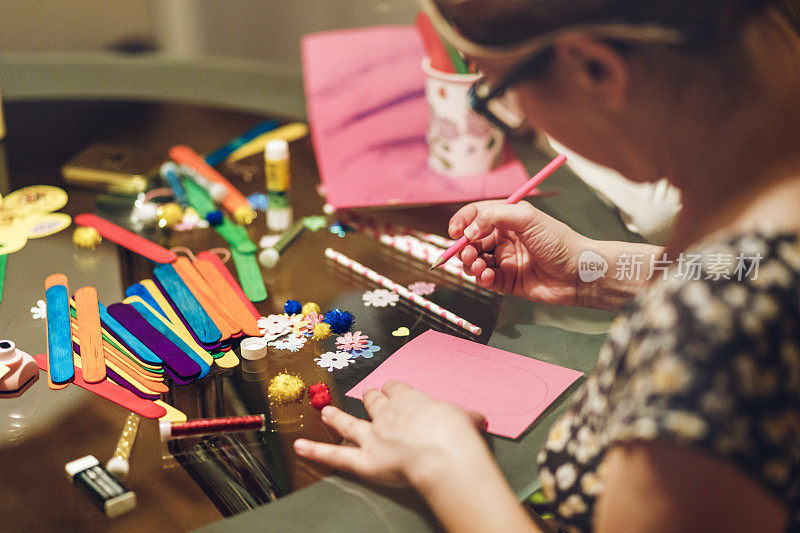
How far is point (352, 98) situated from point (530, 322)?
754 millimetres

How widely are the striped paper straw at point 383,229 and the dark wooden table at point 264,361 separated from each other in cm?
2

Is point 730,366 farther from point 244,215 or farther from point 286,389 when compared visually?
point 244,215

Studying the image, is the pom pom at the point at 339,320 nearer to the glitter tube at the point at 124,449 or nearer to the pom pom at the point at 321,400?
the pom pom at the point at 321,400

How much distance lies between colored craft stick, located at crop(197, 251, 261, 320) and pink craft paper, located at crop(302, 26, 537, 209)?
0.23 m

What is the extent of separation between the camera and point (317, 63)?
156cm

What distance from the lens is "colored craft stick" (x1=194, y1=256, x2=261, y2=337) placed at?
898 millimetres

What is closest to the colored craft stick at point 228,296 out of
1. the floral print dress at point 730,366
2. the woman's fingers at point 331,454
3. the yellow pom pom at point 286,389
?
the yellow pom pom at point 286,389

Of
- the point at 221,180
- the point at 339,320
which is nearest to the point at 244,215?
the point at 221,180

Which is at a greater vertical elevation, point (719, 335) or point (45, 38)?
point (719, 335)

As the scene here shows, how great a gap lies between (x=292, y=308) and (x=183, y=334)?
0.14 meters

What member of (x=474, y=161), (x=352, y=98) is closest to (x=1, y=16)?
(x=352, y=98)

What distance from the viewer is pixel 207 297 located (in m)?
0.95

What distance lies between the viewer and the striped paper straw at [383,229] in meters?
1.11

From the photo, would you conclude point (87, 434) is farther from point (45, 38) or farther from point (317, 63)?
point (45, 38)
